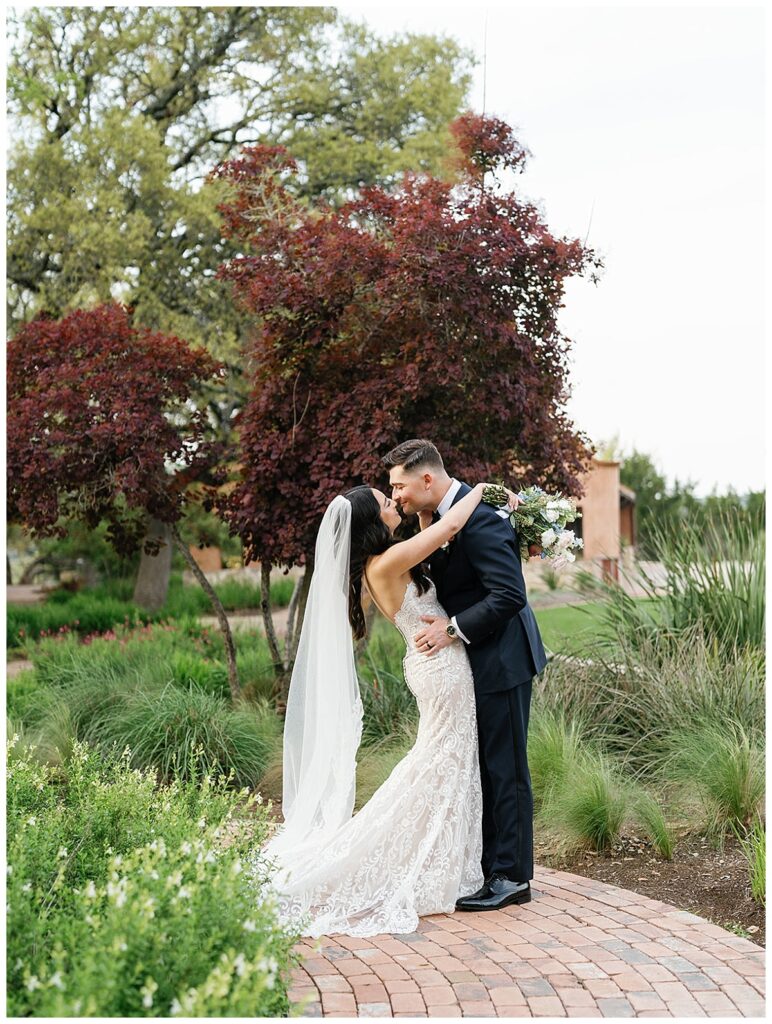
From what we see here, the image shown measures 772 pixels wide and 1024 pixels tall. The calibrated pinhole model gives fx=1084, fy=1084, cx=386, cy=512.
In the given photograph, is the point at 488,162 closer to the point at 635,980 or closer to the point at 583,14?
the point at 583,14

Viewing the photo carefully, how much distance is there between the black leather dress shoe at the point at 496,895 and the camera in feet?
15.5

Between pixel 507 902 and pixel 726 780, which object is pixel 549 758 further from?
pixel 507 902

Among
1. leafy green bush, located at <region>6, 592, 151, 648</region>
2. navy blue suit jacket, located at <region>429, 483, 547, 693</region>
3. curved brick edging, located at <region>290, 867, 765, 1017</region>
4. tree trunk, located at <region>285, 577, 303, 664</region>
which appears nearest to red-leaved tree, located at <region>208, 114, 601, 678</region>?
tree trunk, located at <region>285, 577, 303, 664</region>

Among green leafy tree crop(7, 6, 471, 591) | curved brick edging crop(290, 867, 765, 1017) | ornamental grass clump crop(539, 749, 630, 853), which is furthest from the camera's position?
green leafy tree crop(7, 6, 471, 591)

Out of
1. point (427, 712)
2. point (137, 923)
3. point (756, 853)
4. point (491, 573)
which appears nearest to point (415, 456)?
point (491, 573)

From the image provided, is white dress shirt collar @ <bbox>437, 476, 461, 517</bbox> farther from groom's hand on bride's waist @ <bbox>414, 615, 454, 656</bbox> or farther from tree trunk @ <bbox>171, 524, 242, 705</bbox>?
tree trunk @ <bbox>171, 524, 242, 705</bbox>

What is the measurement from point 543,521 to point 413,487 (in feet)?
2.24

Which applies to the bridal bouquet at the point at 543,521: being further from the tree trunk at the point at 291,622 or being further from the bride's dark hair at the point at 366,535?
the tree trunk at the point at 291,622

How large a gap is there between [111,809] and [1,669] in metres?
1.90

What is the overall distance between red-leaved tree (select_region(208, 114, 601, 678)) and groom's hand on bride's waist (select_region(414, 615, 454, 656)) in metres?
2.57

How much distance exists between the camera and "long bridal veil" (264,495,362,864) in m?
4.98

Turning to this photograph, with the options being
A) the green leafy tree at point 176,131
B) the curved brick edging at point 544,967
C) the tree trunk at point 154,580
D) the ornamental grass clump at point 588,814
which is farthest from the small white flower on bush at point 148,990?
the tree trunk at point 154,580

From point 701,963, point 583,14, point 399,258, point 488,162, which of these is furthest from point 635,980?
point 583,14

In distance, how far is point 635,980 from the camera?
3961mm
